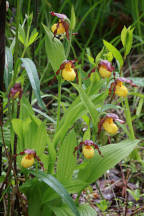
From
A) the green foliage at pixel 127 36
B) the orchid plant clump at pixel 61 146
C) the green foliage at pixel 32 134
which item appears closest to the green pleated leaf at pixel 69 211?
the orchid plant clump at pixel 61 146

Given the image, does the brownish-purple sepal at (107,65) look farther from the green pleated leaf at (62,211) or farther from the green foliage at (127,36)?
the green pleated leaf at (62,211)

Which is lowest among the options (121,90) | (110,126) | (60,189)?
(60,189)

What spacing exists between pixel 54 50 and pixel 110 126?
0.99ft

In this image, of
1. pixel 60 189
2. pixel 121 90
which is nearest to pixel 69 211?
pixel 60 189

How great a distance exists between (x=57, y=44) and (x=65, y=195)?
0.48 meters

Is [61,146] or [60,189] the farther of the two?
[61,146]

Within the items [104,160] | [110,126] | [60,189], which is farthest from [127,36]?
[60,189]

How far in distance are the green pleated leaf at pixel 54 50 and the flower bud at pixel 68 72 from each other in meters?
0.07

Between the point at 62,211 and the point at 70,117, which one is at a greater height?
the point at 70,117

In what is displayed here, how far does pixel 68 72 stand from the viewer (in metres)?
0.86

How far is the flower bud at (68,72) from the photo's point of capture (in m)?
0.86

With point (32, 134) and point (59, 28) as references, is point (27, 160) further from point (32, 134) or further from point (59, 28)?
point (59, 28)

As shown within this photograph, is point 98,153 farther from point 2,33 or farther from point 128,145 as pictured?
point 2,33

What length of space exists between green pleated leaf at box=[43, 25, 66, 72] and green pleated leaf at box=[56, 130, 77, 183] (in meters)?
0.24
